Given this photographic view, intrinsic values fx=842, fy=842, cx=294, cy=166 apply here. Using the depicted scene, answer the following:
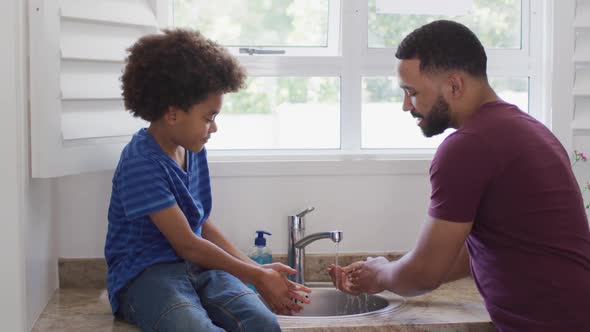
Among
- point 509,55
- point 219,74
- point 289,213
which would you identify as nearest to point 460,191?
point 219,74

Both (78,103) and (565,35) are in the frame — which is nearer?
(78,103)

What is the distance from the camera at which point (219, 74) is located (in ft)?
6.77

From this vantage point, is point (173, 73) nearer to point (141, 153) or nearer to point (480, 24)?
point (141, 153)

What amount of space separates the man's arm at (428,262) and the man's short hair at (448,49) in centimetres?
36

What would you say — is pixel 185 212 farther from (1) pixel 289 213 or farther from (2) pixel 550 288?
(2) pixel 550 288

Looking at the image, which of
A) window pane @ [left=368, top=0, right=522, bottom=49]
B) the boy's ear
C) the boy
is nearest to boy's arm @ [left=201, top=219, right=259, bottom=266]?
the boy

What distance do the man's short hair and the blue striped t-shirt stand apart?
2.15ft

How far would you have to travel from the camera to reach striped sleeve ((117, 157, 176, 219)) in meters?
1.95

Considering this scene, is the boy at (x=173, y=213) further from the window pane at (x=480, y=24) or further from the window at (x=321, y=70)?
the window pane at (x=480, y=24)

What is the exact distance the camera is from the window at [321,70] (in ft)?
8.80

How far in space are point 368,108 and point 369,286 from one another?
2.51ft

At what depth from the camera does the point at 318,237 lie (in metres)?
2.45

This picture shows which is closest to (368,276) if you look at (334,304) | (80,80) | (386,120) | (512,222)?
(334,304)

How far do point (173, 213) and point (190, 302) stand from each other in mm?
216
